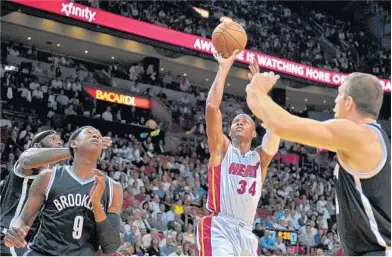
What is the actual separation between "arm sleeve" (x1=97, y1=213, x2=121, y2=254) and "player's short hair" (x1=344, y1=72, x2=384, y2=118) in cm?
180

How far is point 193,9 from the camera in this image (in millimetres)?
24031

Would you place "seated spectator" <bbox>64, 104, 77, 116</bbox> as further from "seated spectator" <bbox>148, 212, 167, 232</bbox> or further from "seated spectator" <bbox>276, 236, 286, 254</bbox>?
"seated spectator" <bbox>276, 236, 286, 254</bbox>

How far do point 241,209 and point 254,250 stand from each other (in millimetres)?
373

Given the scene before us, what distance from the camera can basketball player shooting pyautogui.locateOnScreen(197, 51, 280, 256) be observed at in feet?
17.2

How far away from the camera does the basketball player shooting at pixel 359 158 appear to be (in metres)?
3.05

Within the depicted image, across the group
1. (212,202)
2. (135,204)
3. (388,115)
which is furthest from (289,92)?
(212,202)

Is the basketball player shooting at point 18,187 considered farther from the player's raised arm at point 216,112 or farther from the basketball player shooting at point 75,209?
the player's raised arm at point 216,112

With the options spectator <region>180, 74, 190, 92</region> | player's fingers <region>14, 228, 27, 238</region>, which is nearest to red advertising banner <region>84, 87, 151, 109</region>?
spectator <region>180, 74, 190, 92</region>

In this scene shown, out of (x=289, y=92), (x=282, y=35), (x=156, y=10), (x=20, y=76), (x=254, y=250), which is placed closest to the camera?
(x=254, y=250)

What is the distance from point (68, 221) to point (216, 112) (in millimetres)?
1732

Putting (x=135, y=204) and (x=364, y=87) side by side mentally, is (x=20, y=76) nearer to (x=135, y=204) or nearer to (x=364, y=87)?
(x=135, y=204)

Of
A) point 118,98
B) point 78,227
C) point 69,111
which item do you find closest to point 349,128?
point 78,227

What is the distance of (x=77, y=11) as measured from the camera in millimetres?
18891

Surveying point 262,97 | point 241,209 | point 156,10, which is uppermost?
point 156,10
